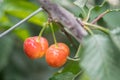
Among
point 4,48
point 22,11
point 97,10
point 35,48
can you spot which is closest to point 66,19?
point 35,48

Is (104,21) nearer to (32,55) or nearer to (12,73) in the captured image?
(32,55)

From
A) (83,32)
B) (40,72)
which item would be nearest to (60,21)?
(83,32)

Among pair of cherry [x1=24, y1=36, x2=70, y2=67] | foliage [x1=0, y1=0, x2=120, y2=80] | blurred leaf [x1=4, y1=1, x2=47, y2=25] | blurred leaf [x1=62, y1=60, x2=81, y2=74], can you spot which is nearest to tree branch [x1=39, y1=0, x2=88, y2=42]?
foliage [x1=0, y1=0, x2=120, y2=80]

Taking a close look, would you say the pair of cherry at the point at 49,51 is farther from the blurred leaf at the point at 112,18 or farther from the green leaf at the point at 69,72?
the blurred leaf at the point at 112,18

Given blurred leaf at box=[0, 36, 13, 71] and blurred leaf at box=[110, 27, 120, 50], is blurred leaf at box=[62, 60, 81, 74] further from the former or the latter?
blurred leaf at box=[0, 36, 13, 71]

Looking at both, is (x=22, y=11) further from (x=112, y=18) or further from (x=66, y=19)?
(x=66, y=19)

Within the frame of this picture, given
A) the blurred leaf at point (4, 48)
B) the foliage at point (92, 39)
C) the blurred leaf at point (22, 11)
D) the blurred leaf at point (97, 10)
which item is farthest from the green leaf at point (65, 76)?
the blurred leaf at point (4, 48)
